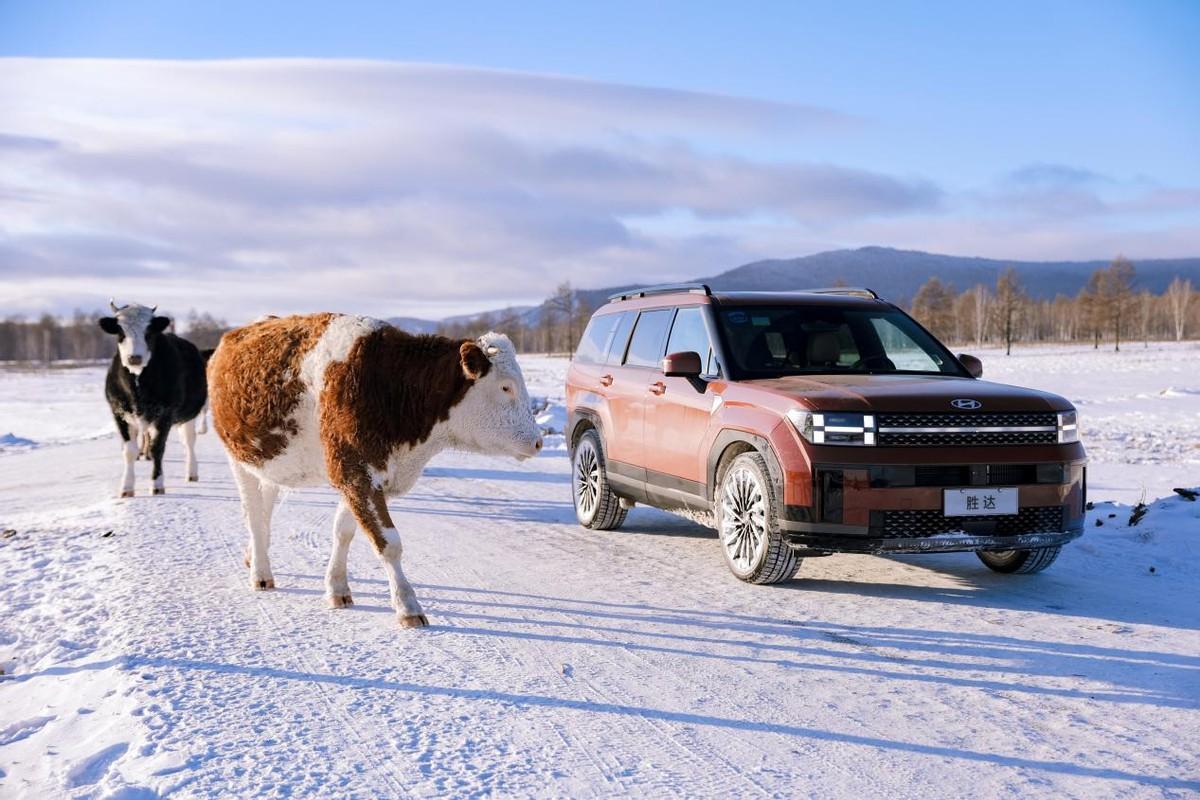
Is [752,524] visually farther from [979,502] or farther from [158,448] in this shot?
[158,448]

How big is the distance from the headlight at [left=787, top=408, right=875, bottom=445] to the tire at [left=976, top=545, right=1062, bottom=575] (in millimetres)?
1788

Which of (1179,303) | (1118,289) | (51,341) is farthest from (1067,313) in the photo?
(51,341)

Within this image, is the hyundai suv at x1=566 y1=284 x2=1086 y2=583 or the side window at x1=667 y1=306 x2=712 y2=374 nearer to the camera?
the hyundai suv at x1=566 y1=284 x2=1086 y2=583

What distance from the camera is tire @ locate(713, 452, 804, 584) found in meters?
6.47

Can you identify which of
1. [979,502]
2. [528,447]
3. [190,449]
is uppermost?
[528,447]

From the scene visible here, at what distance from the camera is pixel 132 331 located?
1146cm

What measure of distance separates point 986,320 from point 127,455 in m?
134

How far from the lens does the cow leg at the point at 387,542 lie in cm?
575

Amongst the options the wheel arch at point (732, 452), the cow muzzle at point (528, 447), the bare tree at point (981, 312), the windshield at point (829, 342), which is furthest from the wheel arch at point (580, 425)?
the bare tree at point (981, 312)

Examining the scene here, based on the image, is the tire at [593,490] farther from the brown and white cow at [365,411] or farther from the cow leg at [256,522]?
the cow leg at [256,522]

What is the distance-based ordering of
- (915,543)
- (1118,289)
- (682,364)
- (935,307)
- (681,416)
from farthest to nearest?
(935,307) < (1118,289) < (681,416) < (682,364) < (915,543)

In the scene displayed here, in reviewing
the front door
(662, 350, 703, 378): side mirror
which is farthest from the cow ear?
the front door

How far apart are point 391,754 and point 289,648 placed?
1701 millimetres

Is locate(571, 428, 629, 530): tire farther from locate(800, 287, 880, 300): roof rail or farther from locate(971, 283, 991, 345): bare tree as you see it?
locate(971, 283, 991, 345): bare tree
